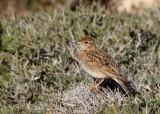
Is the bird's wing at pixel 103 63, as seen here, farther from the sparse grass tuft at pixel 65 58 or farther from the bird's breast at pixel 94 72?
the sparse grass tuft at pixel 65 58

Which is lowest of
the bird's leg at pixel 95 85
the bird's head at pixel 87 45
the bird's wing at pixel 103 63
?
the bird's leg at pixel 95 85

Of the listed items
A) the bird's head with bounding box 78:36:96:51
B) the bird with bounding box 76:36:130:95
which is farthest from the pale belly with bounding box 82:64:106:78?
the bird's head with bounding box 78:36:96:51

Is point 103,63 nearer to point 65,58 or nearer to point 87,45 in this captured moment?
point 87,45

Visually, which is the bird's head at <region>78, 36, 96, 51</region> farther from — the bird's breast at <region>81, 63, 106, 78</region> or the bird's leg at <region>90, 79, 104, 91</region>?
the bird's leg at <region>90, 79, 104, 91</region>

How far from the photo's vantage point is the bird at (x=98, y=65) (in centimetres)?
888

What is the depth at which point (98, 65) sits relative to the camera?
9.13 meters

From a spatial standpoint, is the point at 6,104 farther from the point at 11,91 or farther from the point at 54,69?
the point at 54,69

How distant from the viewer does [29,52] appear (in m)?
10.9

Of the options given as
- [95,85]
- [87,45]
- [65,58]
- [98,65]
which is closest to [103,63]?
[98,65]

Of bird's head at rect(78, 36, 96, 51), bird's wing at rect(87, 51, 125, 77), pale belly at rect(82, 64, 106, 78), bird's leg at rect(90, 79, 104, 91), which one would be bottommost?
bird's leg at rect(90, 79, 104, 91)

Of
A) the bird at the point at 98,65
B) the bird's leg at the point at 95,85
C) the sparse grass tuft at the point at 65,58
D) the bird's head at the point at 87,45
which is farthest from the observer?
the bird's head at the point at 87,45

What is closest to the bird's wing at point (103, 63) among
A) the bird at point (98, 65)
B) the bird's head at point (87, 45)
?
the bird at point (98, 65)

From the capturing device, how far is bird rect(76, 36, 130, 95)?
888 cm

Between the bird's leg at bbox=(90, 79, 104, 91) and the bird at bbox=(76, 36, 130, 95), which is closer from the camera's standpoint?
the bird at bbox=(76, 36, 130, 95)
